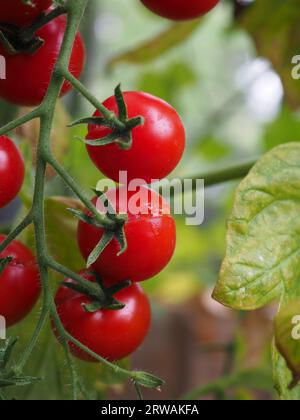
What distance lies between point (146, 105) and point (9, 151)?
12 cm

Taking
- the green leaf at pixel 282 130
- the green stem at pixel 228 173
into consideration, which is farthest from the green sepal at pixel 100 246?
the green leaf at pixel 282 130

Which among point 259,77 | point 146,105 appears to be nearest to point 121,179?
point 146,105

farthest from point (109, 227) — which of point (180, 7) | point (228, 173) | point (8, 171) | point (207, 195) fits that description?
point (207, 195)

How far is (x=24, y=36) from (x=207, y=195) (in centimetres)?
200

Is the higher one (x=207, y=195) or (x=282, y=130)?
(x=282, y=130)

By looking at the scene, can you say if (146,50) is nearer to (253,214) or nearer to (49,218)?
(49,218)

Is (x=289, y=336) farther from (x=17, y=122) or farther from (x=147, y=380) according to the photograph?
(x=17, y=122)

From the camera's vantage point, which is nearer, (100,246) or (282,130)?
(100,246)

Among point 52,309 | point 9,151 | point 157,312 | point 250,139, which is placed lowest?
point 250,139

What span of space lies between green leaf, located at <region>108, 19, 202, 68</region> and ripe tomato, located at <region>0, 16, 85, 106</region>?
55 cm

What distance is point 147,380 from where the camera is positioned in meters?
0.58

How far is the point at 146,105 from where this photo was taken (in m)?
0.60

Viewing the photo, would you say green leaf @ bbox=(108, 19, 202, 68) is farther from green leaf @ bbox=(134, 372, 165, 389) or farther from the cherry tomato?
green leaf @ bbox=(134, 372, 165, 389)

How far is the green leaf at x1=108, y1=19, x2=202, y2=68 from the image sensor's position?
1211mm
